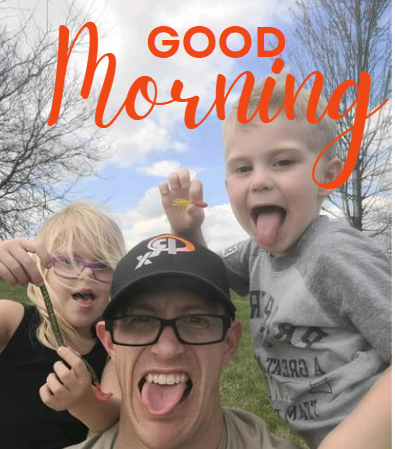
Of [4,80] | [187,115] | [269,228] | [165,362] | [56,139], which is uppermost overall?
[4,80]

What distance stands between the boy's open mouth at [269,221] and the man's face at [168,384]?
27 centimetres

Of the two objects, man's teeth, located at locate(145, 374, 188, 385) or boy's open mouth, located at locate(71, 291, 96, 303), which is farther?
boy's open mouth, located at locate(71, 291, 96, 303)

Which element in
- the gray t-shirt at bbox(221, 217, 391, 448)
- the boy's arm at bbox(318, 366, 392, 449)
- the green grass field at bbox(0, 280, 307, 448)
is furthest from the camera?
the green grass field at bbox(0, 280, 307, 448)

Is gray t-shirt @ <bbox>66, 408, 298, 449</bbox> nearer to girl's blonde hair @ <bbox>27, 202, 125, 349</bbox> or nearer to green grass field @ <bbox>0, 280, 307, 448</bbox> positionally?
girl's blonde hair @ <bbox>27, 202, 125, 349</bbox>

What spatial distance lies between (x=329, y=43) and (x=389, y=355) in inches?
138

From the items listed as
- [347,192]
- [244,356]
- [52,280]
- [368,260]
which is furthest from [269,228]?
[244,356]

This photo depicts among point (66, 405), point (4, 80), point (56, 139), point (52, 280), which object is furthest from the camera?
point (4, 80)

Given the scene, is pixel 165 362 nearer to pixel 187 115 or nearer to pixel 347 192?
pixel 187 115

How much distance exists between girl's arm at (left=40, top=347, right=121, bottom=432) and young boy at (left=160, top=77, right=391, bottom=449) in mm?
473

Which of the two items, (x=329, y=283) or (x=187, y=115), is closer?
(x=329, y=283)

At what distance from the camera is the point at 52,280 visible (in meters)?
1.92

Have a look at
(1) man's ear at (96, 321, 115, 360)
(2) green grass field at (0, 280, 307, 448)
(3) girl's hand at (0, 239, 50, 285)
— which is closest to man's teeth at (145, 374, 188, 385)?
(1) man's ear at (96, 321, 115, 360)

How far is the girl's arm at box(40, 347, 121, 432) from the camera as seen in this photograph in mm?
1396

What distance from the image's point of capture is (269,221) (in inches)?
56.2
